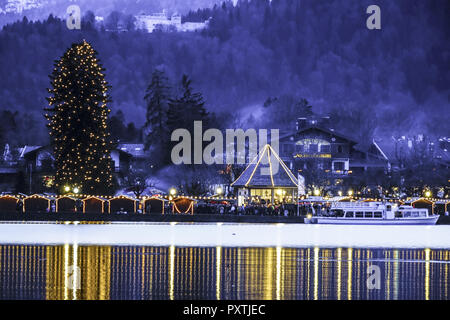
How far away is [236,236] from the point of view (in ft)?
169

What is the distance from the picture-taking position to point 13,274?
Result: 105ft

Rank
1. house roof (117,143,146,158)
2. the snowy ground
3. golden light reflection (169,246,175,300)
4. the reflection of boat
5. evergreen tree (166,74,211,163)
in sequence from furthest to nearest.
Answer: house roof (117,143,146,158) < evergreen tree (166,74,211,163) < the reflection of boat < the snowy ground < golden light reflection (169,246,175,300)

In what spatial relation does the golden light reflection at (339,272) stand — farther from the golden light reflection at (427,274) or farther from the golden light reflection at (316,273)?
the golden light reflection at (427,274)

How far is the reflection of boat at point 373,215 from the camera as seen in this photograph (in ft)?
222

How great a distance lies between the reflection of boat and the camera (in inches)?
2662

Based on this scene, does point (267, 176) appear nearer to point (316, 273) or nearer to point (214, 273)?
point (316, 273)

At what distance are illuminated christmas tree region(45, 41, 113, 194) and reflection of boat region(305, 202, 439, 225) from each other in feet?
57.0

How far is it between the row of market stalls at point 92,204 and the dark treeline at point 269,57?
71224 mm

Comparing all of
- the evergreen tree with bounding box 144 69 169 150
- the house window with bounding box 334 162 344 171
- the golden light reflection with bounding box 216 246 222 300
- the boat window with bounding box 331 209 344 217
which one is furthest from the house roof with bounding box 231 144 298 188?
the evergreen tree with bounding box 144 69 169 150

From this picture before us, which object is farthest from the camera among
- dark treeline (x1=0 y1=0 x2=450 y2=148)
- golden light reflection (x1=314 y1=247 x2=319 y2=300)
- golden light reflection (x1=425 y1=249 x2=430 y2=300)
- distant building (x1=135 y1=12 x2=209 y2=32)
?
distant building (x1=135 y1=12 x2=209 y2=32)

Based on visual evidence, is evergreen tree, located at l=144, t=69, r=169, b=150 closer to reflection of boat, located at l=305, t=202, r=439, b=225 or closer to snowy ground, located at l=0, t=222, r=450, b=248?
reflection of boat, located at l=305, t=202, r=439, b=225

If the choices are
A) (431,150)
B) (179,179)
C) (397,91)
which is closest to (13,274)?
(179,179)

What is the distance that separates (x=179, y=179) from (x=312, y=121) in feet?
74.1

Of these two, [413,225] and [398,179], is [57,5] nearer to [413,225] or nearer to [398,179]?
[398,179]
